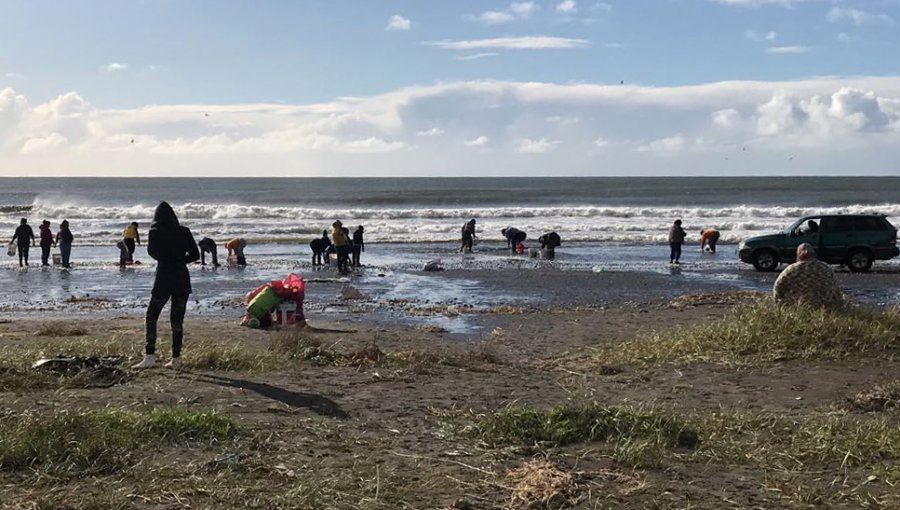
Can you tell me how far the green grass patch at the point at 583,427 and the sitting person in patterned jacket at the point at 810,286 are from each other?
4.88 metres

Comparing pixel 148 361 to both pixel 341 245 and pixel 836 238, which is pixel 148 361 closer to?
pixel 341 245

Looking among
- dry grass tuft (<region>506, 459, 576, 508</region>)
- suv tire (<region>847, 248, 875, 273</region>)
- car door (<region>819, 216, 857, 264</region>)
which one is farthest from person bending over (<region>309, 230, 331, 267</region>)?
dry grass tuft (<region>506, 459, 576, 508</region>)

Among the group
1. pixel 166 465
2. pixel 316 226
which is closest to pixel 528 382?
pixel 166 465

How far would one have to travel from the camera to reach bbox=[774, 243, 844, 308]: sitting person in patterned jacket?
10.6 meters

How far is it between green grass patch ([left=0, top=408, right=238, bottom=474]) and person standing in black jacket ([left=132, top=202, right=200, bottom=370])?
2799 millimetres

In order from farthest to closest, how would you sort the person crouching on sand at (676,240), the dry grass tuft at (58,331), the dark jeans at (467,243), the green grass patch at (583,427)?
the dark jeans at (467,243)
the person crouching on sand at (676,240)
the dry grass tuft at (58,331)
the green grass patch at (583,427)

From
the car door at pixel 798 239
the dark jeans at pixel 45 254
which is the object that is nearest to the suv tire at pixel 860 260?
the car door at pixel 798 239

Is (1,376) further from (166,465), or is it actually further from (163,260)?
(166,465)

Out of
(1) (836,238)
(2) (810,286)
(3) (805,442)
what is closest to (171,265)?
(3) (805,442)

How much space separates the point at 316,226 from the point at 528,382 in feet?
134

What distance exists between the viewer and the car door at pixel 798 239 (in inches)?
1018

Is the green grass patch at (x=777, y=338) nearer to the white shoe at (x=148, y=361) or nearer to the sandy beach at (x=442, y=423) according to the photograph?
the sandy beach at (x=442, y=423)

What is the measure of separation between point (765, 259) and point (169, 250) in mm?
20636

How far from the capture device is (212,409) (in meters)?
6.83
